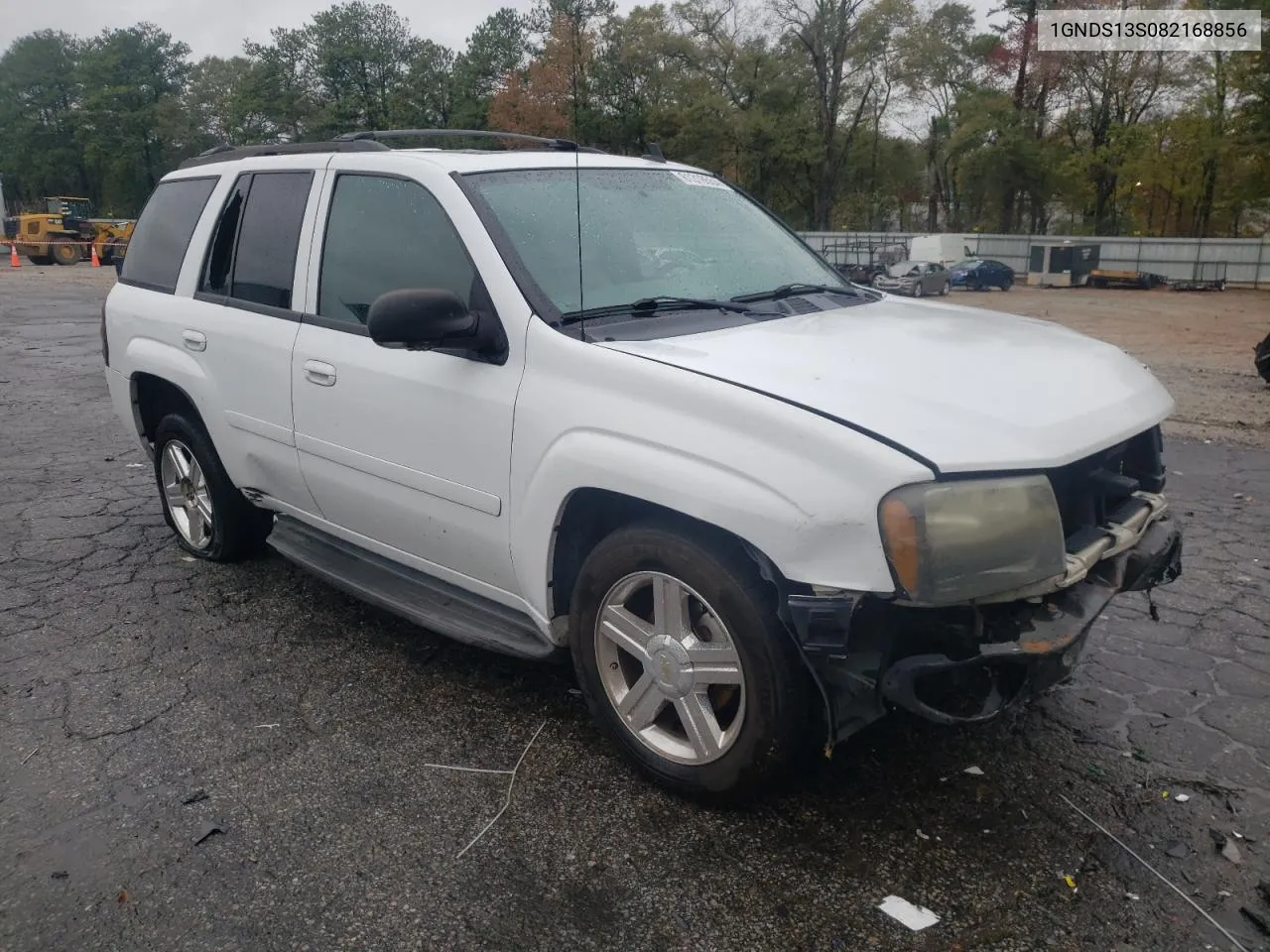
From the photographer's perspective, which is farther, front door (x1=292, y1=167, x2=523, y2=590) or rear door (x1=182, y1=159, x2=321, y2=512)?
rear door (x1=182, y1=159, x2=321, y2=512)

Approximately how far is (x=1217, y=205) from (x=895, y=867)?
55.5m

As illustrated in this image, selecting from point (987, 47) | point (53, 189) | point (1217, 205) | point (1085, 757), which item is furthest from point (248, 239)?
point (53, 189)

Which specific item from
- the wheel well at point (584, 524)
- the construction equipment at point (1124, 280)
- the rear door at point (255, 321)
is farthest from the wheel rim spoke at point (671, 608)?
the construction equipment at point (1124, 280)

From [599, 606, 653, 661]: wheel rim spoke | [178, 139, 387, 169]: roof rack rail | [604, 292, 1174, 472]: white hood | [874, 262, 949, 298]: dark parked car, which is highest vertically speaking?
[178, 139, 387, 169]: roof rack rail

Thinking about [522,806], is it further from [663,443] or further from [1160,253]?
[1160,253]

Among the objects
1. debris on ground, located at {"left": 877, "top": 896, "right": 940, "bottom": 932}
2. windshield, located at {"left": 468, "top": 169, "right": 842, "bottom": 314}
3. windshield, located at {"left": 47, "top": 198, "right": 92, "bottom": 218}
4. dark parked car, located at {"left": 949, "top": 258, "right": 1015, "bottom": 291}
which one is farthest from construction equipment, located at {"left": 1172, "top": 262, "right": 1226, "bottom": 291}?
windshield, located at {"left": 47, "top": 198, "right": 92, "bottom": 218}

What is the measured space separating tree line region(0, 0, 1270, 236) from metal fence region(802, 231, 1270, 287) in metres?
4.27

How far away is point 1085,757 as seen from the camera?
3.30 m

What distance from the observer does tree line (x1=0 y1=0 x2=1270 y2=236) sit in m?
46.8

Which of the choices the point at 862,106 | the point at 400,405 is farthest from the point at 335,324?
the point at 862,106

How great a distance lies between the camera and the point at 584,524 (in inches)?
125

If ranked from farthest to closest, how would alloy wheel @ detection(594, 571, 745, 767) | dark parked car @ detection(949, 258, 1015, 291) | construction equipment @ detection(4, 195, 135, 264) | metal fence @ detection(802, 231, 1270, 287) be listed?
metal fence @ detection(802, 231, 1270, 287) < construction equipment @ detection(4, 195, 135, 264) < dark parked car @ detection(949, 258, 1015, 291) < alloy wheel @ detection(594, 571, 745, 767)

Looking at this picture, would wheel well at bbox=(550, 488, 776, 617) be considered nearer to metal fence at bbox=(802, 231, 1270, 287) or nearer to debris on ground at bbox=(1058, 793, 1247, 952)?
debris on ground at bbox=(1058, 793, 1247, 952)

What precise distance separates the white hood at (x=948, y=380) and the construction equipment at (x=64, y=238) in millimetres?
41544
